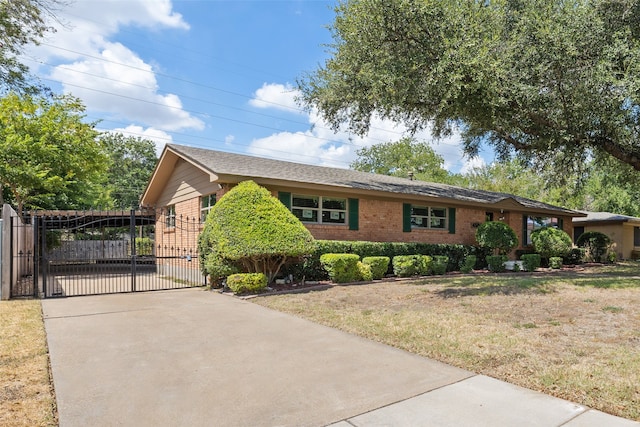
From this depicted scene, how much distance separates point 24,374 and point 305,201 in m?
9.55

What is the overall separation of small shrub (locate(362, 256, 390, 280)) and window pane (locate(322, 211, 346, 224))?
6.36 feet

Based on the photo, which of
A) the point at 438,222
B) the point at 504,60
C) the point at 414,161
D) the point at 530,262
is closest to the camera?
the point at 504,60

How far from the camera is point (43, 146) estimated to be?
1627 centimetres

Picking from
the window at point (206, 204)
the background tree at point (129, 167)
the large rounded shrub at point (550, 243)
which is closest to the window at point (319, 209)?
the window at point (206, 204)

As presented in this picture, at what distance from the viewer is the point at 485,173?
43250mm

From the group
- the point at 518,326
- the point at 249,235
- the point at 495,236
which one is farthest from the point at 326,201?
the point at 518,326

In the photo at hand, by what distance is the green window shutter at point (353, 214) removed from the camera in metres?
14.0

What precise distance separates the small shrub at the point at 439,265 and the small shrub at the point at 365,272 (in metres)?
3.25

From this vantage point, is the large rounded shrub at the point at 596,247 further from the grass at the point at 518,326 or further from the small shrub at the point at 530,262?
the grass at the point at 518,326

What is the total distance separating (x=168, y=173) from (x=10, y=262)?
305 inches

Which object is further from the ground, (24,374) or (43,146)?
(43,146)

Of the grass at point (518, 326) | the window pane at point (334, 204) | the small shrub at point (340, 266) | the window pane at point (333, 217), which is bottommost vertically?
the grass at point (518, 326)

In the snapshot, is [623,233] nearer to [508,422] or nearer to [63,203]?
[508,422]

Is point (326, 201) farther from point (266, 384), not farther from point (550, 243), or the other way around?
point (550, 243)
